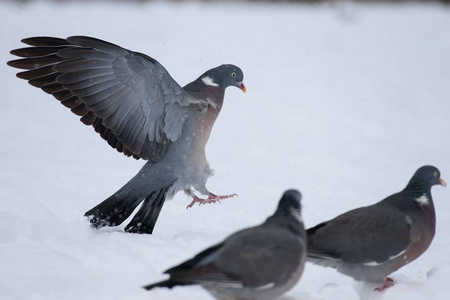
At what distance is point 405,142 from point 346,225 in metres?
4.98

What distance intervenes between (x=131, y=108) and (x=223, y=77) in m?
0.92

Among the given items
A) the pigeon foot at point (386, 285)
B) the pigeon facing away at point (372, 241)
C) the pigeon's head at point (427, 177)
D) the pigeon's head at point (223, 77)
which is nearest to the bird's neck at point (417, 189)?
the pigeon's head at point (427, 177)

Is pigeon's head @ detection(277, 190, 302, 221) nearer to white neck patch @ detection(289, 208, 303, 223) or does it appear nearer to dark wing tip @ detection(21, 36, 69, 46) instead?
white neck patch @ detection(289, 208, 303, 223)

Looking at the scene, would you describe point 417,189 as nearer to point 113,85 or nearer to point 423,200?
point 423,200

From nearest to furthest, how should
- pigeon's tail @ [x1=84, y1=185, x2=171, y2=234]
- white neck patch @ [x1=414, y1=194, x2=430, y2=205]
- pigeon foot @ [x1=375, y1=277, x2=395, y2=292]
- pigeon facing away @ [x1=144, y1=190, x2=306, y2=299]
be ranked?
pigeon facing away @ [x1=144, y1=190, x2=306, y2=299] → pigeon foot @ [x1=375, y1=277, x2=395, y2=292] → white neck patch @ [x1=414, y1=194, x2=430, y2=205] → pigeon's tail @ [x1=84, y1=185, x2=171, y2=234]

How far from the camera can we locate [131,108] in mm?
4867

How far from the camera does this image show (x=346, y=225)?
3.74 metres

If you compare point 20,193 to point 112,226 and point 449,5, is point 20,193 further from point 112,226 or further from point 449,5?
point 449,5

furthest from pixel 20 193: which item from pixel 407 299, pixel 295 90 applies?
pixel 295 90

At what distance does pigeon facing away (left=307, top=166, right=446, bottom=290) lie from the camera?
3.65m

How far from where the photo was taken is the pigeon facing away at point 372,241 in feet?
12.0

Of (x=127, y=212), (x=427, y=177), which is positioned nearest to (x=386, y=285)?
(x=427, y=177)

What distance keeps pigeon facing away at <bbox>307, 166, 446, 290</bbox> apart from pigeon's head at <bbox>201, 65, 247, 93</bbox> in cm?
195

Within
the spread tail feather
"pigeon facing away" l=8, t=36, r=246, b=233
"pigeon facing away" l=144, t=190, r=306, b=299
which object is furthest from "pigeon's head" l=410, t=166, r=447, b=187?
the spread tail feather
